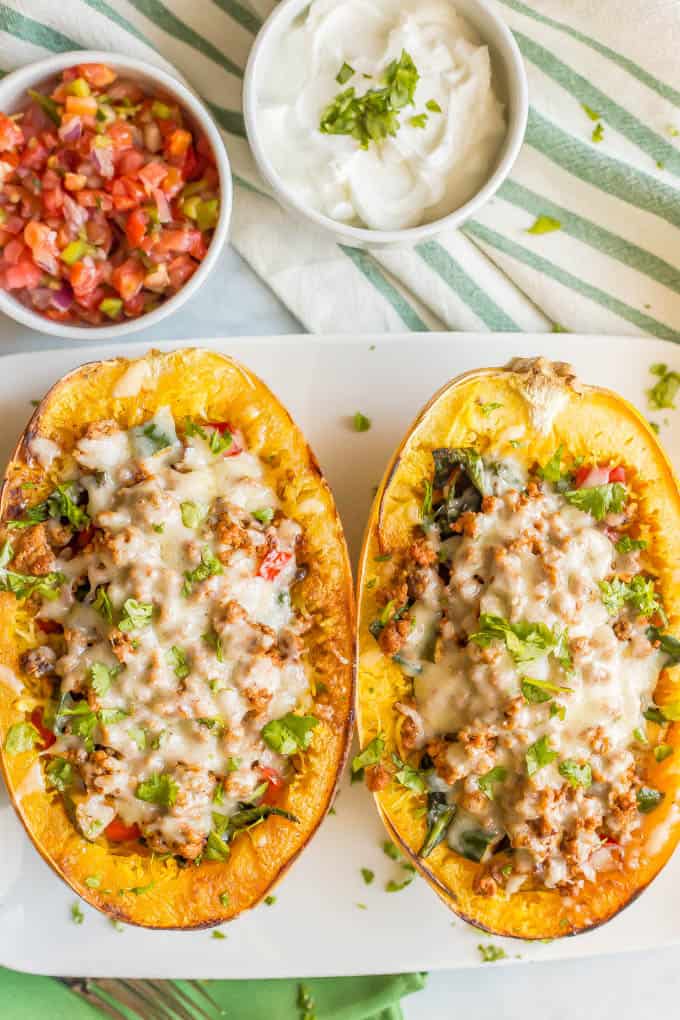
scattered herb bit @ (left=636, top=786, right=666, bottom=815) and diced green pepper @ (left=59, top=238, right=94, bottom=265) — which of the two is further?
diced green pepper @ (left=59, top=238, right=94, bottom=265)

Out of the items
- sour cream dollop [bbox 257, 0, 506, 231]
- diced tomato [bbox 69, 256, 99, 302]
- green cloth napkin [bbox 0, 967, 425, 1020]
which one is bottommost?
green cloth napkin [bbox 0, 967, 425, 1020]

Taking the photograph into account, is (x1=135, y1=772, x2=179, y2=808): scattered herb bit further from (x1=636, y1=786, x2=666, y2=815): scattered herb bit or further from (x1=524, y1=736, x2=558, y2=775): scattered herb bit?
(x1=636, y1=786, x2=666, y2=815): scattered herb bit

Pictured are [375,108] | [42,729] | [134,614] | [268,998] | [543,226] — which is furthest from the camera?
[543,226]

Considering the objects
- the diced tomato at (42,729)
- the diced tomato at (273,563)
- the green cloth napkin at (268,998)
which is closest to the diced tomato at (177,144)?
the diced tomato at (273,563)

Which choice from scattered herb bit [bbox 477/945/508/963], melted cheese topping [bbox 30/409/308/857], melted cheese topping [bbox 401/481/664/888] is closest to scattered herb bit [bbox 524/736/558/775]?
melted cheese topping [bbox 401/481/664/888]

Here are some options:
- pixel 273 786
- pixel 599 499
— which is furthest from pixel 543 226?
pixel 273 786

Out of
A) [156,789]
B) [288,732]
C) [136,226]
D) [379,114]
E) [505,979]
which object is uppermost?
[379,114]

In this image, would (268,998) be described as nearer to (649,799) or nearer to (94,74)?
(649,799)
